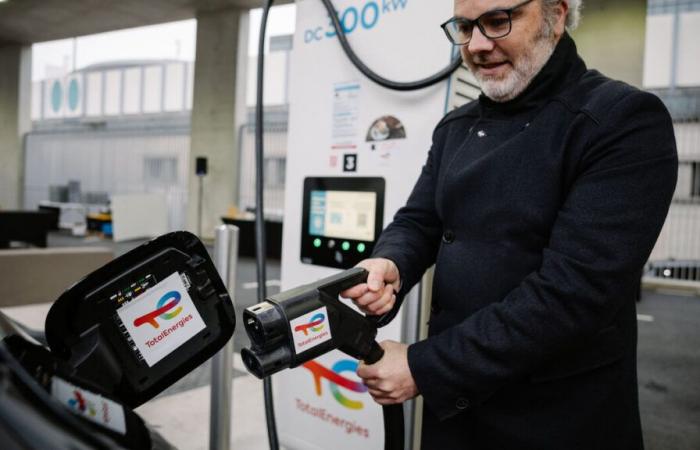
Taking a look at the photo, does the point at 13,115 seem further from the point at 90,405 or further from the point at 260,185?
the point at 90,405

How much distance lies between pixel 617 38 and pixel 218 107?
257 inches

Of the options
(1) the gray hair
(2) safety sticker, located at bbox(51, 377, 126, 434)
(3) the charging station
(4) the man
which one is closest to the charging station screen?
(3) the charging station

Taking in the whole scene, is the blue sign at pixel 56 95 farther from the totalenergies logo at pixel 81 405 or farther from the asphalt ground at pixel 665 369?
the totalenergies logo at pixel 81 405

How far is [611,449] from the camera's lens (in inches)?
38.1

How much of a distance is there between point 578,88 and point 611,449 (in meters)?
0.67

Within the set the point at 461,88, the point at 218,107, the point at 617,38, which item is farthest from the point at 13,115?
the point at 461,88

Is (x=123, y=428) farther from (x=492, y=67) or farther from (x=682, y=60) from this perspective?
(x=682, y=60)

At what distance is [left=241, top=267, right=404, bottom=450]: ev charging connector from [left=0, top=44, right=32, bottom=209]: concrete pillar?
1481cm

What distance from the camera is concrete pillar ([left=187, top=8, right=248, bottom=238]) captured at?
30.7 ft

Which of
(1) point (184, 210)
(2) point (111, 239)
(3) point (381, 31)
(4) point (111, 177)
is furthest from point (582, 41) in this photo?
(4) point (111, 177)

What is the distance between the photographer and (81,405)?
0.42 m

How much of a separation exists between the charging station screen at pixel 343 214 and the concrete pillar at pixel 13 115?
547 inches

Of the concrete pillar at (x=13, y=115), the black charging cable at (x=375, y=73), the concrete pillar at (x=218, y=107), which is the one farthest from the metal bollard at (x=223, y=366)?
the concrete pillar at (x=13, y=115)

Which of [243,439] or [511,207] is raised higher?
[511,207]
